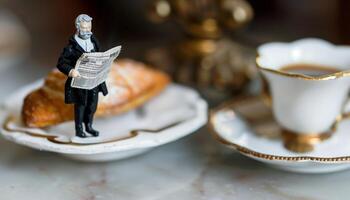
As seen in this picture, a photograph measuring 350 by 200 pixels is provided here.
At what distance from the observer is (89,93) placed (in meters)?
0.75

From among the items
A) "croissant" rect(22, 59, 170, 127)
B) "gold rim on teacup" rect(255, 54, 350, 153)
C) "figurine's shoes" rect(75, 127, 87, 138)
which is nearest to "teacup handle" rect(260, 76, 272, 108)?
"gold rim on teacup" rect(255, 54, 350, 153)

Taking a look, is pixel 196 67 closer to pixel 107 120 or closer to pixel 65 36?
pixel 107 120

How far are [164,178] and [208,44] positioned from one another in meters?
0.36

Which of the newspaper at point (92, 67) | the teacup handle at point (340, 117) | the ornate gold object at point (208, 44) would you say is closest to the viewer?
the newspaper at point (92, 67)

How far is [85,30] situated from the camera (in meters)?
0.72

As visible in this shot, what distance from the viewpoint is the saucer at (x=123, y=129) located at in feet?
2.48

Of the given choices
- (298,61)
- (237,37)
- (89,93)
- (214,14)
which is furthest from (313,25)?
(89,93)

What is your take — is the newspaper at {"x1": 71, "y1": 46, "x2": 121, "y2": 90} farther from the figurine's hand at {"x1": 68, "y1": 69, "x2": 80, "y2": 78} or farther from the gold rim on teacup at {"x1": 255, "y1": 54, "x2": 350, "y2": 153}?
the gold rim on teacup at {"x1": 255, "y1": 54, "x2": 350, "y2": 153}

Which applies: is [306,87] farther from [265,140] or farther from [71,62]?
[71,62]

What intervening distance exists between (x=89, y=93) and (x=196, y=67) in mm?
355

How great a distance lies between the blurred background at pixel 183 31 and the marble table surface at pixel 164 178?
8.9 inches

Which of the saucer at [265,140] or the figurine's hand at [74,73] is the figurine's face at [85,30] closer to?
the figurine's hand at [74,73]

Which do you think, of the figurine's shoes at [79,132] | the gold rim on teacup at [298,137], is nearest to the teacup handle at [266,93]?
the gold rim on teacup at [298,137]

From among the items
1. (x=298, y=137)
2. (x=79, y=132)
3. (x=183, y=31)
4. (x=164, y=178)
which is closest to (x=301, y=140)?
(x=298, y=137)
